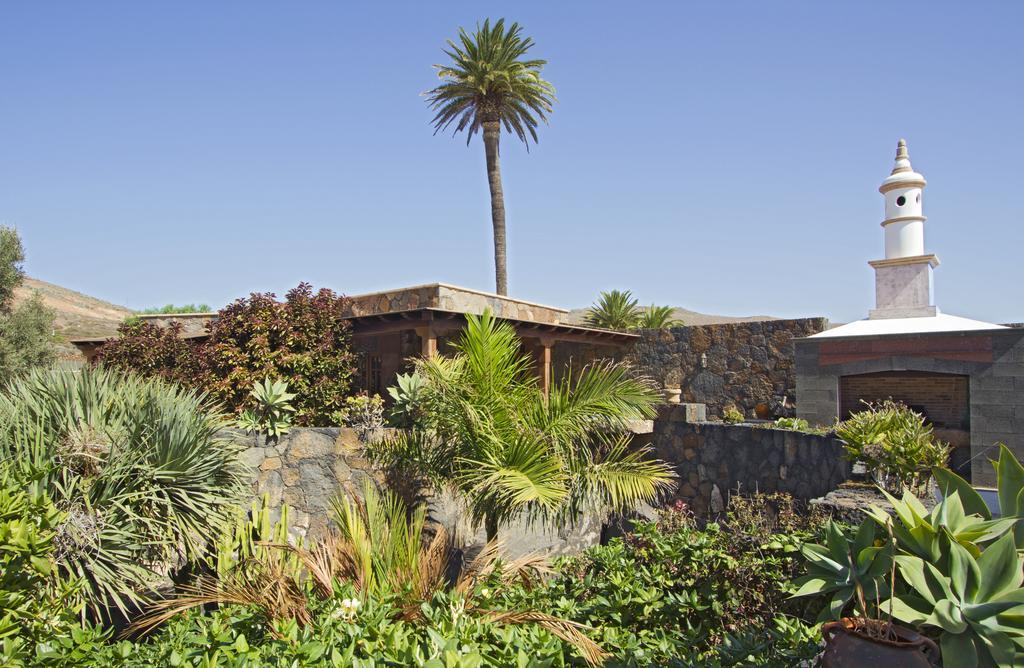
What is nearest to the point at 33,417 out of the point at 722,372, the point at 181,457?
the point at 181,457

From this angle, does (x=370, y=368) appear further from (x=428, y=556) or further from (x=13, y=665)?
(x=13, y=665)

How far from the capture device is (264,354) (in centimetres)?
1124

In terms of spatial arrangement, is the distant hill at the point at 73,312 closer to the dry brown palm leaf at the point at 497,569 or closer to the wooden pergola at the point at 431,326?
the wooden pergola at the point at 431,326

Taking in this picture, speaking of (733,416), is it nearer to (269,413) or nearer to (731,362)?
(731,362)

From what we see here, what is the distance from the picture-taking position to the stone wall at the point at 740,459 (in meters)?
10.8

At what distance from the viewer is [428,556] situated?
5137 mm

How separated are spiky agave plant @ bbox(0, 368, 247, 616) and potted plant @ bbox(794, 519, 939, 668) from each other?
227 inches

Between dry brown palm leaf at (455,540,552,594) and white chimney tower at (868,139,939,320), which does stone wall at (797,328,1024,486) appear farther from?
dry brown palm leaf at (455,540,552,594)

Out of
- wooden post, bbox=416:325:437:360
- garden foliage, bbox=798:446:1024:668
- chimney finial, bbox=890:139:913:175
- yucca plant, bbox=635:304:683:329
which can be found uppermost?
chimney finial, bbox=890:139:913:175

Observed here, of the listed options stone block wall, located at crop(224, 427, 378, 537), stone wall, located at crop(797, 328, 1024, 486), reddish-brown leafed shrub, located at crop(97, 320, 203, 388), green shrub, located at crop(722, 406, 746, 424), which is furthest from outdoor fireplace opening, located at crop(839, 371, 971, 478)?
reddish-brown leafed shrub, located at crop(97, 320, 203, 388)

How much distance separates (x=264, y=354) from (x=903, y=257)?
46.6 feet

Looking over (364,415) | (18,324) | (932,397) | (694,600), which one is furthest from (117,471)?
(932,397)

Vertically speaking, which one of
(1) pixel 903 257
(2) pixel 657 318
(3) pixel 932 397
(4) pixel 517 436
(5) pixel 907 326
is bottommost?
(4) pixel 517 436

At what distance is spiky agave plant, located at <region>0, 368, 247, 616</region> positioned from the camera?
6.22 metres
